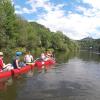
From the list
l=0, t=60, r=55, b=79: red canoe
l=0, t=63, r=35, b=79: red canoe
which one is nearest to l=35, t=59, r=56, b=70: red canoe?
l=0, t=60, r=55, b=79: red canoe

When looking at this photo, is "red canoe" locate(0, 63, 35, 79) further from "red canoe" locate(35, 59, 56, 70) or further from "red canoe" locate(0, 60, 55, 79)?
"red canoe" locate(35, 59, 56, 70)

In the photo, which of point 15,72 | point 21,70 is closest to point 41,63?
point 21,70

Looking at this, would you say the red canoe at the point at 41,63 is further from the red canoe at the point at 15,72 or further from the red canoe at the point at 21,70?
the red canoe at the point at 15,72

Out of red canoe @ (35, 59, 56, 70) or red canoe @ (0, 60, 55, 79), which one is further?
red canoe @ (35, 59, 56, 70)

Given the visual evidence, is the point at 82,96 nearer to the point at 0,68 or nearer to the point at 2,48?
the point at 0,68

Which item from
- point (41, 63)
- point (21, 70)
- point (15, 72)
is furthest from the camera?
point (41, 63)

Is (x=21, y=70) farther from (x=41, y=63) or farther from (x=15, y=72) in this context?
(x=41, y=63)

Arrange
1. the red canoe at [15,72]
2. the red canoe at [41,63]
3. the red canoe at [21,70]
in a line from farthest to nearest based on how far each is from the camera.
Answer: the red canoe at [41,63]
the red canoe at [21,70]
the red canoe at [15,72]

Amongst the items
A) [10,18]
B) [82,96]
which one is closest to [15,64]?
[82,96]

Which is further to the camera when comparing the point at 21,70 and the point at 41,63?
the point at 41,63

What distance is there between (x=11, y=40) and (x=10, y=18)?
17.5 ft

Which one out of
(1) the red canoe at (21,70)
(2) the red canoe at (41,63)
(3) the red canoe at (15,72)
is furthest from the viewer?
(2) the red canoe at (41,63)

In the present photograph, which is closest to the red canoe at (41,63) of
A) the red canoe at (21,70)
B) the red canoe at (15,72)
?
the red canoe at (21,70)

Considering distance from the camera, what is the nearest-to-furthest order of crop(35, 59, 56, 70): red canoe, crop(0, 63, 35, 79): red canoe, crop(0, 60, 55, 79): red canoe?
crop(0, 63, 35, 79): red canoe, crop(0, 60, 55, 79): red canoe, crop(35, 59, 56, 70): red canoe
